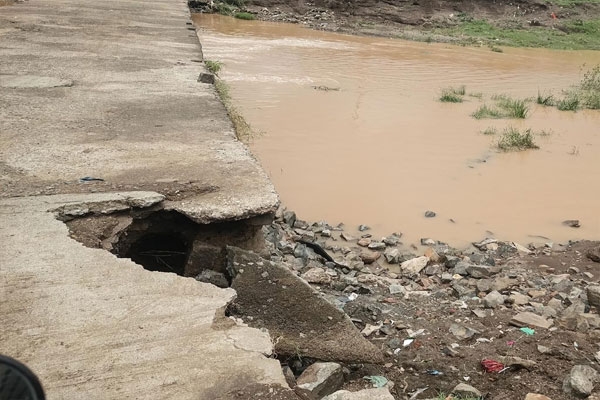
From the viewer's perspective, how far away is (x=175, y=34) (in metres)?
8.94

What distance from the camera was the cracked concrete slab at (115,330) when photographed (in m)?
1.88

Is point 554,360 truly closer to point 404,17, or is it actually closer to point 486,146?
point 486,146

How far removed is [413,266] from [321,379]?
78.9 inches

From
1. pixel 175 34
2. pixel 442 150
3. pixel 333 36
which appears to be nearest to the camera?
pixel 442 150

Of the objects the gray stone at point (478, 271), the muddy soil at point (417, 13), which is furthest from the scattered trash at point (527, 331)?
the muddy soil at point (417, 13)

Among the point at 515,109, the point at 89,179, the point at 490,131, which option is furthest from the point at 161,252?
the point at 515,109

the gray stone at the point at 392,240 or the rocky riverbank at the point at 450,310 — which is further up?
the rocky riverbank at the point at 450,310

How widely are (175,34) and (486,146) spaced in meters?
4.70

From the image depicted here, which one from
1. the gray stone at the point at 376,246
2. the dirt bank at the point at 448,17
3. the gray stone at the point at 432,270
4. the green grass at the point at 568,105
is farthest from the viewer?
the dirt bank at the point at 448,17

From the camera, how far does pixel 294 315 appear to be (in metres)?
2.54

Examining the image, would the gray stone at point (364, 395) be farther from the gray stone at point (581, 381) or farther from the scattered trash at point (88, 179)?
the scattered trash at point (88, 179)

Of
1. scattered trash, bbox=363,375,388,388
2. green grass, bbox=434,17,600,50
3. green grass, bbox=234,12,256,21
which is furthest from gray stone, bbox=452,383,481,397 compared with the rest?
green grass, bbox=234,12,256,21

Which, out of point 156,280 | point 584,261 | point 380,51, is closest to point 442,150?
point 584,261

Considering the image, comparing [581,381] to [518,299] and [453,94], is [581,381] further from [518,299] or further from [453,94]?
[453,94]
